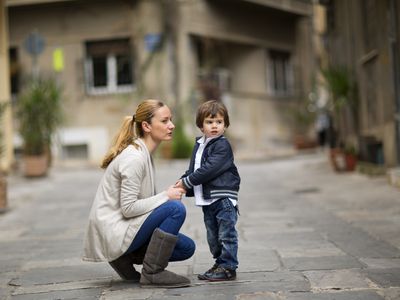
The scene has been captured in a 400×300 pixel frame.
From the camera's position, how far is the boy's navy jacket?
4738 millimetres

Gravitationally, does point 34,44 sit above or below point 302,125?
above

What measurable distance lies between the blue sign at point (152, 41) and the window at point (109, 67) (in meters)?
0.67

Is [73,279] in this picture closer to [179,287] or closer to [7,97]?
[179,287]

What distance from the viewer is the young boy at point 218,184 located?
4.76m

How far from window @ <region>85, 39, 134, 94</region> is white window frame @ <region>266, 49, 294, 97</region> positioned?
5.01 metres

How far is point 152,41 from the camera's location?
2038 centimetres

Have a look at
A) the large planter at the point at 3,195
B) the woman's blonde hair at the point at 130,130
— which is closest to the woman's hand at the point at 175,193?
the woman's blonde hair at the point at 130,130

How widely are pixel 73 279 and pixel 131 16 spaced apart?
52.9 ft

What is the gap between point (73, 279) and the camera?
5215mm

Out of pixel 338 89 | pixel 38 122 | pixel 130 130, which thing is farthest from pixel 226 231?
pixel 38 122

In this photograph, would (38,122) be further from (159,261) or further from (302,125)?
(302,125)

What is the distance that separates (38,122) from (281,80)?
11370 millimetres

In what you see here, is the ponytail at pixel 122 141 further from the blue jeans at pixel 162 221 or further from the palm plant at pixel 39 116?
the palm plant at pixel 39 116

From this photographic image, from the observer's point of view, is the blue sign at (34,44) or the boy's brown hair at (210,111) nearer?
the boy's brown hair at (210,111)
